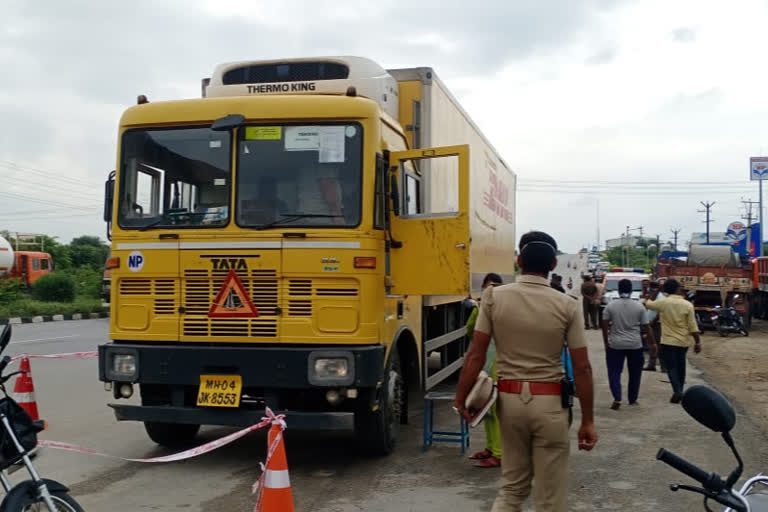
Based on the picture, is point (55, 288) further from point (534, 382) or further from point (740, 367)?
point (534, 382)

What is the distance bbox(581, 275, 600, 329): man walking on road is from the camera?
18500 millimetres

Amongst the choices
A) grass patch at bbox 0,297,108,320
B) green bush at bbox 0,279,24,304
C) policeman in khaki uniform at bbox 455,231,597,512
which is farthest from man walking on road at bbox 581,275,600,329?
green bush at bbox 0,279,24,304

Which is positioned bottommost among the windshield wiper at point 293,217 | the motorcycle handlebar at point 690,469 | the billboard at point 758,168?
the motorcycle handlebar at point 690,469

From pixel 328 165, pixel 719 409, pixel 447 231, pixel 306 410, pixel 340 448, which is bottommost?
pixel 340 448

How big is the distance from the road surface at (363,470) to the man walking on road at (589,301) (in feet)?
30.3

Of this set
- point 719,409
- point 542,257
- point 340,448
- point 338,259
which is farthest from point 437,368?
point 719,409

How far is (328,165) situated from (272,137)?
0.52 m

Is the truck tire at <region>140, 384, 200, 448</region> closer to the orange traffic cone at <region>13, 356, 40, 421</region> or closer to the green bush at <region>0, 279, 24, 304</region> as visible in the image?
the orange traffic cone at <region>13, 356, 40, 421</region>

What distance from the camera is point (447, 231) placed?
6.41m

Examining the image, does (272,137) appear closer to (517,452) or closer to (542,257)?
(542,257)

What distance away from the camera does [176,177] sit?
6508mm

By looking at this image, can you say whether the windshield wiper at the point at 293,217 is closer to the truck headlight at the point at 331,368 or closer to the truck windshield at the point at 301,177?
the truck windshield at the point at 301,177

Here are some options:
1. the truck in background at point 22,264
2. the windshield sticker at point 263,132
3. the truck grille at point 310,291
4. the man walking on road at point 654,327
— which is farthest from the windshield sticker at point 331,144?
the truck in background at point 22,264

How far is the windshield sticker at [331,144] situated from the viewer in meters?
6.22
